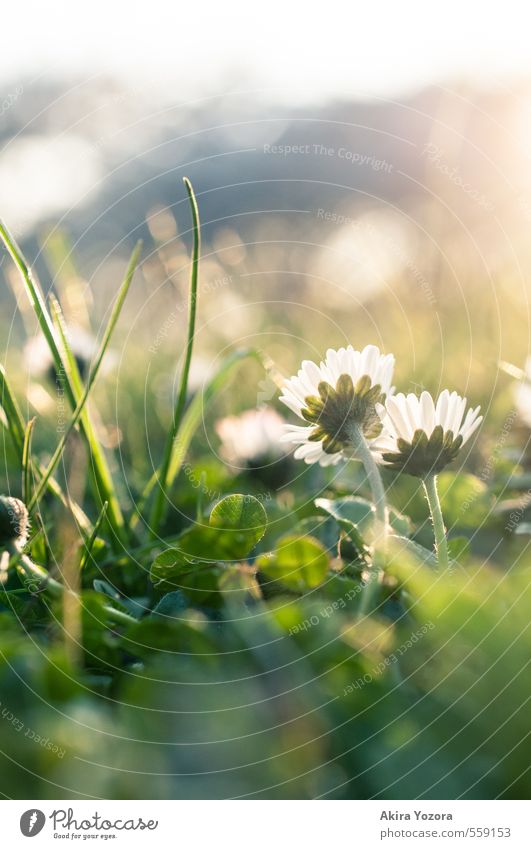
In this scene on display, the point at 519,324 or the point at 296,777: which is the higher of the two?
the point at 519,324

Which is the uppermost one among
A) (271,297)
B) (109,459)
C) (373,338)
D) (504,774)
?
(271,297)

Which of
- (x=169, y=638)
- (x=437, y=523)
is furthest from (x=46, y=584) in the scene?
(x=437, y=523)

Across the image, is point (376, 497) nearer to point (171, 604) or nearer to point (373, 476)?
point (373, 476)

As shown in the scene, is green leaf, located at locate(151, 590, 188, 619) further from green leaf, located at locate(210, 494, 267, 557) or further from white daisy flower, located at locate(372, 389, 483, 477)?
white daisy flower, located at locate(372, 389, 483, 477)

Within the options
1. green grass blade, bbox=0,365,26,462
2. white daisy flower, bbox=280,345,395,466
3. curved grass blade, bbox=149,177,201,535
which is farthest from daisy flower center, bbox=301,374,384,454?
green grass blade, bbox=0,365,26,462

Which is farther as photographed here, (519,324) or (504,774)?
(519,324)
